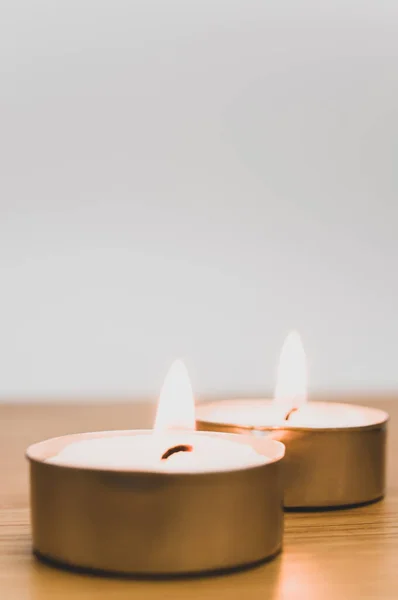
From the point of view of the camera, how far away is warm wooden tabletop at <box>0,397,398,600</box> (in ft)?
1.34

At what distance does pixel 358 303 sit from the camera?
1.40 metres

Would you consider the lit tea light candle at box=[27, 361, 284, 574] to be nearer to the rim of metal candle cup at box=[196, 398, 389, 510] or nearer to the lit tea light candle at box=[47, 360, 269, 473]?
the lit tea light candle at box=[47, 360, 269, 473]

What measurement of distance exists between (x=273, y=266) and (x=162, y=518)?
0.98 m

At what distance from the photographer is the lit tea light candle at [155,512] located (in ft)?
1.33

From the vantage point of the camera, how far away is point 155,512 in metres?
0.41

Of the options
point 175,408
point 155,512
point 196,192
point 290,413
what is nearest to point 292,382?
point 290,413

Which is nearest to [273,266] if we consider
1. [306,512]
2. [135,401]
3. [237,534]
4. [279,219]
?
[279,219]

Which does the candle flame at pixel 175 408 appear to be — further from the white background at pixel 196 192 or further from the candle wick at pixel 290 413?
the white background at pixel 196 192

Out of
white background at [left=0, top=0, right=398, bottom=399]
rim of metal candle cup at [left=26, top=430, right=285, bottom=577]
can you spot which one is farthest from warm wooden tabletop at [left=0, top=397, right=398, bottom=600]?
white background at [left=0, top=0, right=398, bottom=399]

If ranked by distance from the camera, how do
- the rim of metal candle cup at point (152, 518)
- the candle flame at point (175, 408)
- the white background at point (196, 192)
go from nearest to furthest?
the rim of metal candle cup at point (152, 518) → the candle flame at point (175, 408) → the white background at point (196, 192)

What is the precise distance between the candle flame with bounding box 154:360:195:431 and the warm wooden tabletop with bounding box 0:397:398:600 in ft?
0.31

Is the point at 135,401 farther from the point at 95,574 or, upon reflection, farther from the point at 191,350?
the point at 95,574

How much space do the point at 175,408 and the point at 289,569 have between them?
0.41 ft

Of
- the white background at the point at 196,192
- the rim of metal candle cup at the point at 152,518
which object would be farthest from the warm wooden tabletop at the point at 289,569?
the white background at the point at 196,192
